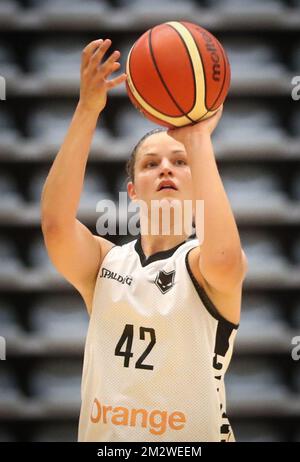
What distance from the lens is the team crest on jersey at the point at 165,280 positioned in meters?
1.14

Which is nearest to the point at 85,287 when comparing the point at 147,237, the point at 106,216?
the point at 147,237

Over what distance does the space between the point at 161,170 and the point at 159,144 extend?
0.21ft

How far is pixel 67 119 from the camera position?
7.13ft

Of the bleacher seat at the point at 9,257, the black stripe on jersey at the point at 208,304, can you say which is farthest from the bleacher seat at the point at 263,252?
the black stripe on jersey at the point at 208,304

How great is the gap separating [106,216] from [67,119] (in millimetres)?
382

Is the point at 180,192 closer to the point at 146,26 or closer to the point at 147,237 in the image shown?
the point at 147,237

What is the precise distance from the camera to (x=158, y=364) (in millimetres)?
1088

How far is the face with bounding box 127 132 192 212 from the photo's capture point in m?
1.18

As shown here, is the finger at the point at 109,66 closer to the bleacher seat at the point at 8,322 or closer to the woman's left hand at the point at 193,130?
the woman's left hand at the point at 193,130

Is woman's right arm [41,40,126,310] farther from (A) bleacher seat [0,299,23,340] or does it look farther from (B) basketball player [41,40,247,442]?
(A) bleacher seat [0,299,23,340]

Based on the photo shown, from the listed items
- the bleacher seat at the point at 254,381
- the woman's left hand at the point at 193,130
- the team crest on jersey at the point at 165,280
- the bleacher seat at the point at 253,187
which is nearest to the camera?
the woman's left hand at the point at 193,130

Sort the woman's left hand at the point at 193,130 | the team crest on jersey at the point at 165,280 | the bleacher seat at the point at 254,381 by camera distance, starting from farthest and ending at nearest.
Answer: the bleacher seat at the point at 254,381
the team crest on jersey at the point at 165,280
the woman's left hand at the point at 193,130

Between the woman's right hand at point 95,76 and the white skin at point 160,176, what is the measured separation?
0.18m

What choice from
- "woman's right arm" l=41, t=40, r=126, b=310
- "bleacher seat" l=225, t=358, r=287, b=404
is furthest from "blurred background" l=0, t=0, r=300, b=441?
"woman's right arm" l=41, t=40, r=126, b=310
